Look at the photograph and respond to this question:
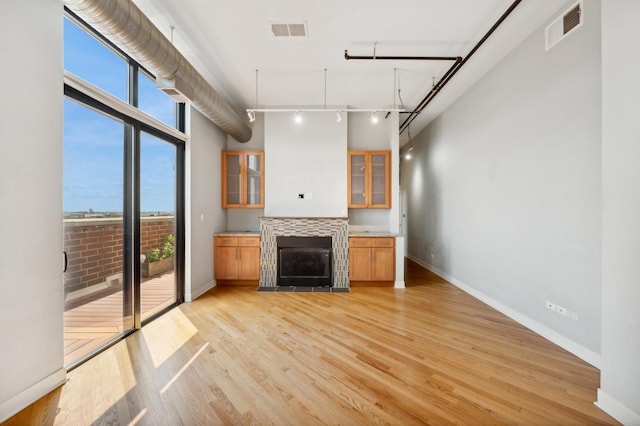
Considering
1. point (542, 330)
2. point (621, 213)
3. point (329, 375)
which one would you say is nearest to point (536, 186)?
point (621, 213)

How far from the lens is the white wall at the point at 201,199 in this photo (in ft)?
13.3

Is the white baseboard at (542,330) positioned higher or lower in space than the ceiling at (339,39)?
lower

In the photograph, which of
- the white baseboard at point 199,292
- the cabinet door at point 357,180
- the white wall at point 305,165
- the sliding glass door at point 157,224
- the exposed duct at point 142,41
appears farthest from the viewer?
the cabinet door at point 357,180

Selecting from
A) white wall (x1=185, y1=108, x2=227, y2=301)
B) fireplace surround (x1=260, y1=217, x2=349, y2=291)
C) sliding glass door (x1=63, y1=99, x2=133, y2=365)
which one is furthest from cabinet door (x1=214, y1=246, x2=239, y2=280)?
sliding glass door (x1=63, y1=99, x2=133, y2=365)

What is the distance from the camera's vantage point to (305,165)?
5.07m

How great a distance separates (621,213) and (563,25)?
2.14 metres

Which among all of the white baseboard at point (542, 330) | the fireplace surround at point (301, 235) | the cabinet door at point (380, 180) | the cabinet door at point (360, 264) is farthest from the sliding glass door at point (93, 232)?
the white baseboard at point (542, 330)

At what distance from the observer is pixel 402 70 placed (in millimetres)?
3771

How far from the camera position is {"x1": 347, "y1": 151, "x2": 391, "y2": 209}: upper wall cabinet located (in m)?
5.12

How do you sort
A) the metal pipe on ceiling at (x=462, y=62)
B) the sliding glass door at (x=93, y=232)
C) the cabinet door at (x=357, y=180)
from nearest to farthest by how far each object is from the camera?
1. the sliding glass door at (x=93, y=232)
2. the metal pipe on ceiling at (x=462, y=62)
3. the cabinet door at (x=357, y=180)

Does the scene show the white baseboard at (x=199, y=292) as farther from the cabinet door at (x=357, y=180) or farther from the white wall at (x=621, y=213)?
the white wall at (x=621, y=213)

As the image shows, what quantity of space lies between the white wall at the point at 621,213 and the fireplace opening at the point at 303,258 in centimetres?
354

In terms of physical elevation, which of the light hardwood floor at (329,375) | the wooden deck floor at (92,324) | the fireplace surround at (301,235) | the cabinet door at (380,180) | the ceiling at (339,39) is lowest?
the light hardwood floor at (329,375)

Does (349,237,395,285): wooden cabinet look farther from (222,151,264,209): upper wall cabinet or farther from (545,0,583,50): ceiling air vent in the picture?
(545,0,583,50): ceiling air vent
